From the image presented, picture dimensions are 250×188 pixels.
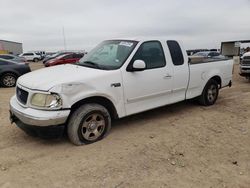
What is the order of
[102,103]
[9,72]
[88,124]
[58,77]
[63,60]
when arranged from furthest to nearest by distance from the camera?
[63,60]
[9,72]
[102,103]
[88,124]
[58,77]

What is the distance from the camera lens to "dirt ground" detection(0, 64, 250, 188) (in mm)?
3234

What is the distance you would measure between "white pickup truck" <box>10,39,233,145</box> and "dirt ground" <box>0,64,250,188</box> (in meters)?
0.41

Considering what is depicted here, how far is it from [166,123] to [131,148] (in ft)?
4.80

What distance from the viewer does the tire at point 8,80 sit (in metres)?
11.1

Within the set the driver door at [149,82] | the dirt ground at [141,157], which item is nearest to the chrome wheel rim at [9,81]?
the dirt ground at [141,157]

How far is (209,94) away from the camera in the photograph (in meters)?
6.62

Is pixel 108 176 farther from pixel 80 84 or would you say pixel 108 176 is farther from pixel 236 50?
pixel 236 50

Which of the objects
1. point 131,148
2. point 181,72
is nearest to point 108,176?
point 131,148

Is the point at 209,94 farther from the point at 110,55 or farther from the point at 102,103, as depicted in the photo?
the point at 102,103

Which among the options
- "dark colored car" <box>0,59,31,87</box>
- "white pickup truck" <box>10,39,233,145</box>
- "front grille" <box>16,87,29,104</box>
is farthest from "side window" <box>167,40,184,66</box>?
"dark colored car" <box>0,59,31,87</box>

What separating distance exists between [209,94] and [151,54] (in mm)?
2394

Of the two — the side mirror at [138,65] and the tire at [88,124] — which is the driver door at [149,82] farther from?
the tire at [88,124]

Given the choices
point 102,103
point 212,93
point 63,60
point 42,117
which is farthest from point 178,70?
point 63,60

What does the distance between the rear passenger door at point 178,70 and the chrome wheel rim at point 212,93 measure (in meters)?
1.16
